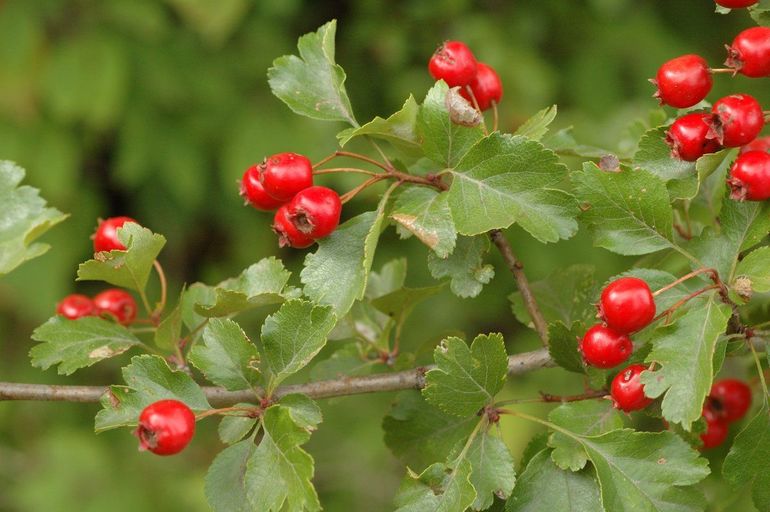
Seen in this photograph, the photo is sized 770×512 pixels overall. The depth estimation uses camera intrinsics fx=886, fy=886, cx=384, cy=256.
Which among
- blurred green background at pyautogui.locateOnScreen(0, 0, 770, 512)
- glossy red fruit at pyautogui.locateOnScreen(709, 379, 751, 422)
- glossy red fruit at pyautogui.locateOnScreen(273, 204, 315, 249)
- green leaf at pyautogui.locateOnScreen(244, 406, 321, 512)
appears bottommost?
blurred green background at pyautogui.locateOnScreen(0, 0, 770, 512)

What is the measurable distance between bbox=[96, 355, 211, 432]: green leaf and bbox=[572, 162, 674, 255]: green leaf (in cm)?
46

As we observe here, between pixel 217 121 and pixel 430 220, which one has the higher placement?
pixel 430 220

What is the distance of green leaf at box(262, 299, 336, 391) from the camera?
2.99 feet

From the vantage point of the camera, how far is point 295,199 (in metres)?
0.92

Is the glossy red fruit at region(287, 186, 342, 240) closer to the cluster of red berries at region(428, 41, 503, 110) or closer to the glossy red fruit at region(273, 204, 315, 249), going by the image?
the glossy red fruit at region(273, 204, 315, 249)

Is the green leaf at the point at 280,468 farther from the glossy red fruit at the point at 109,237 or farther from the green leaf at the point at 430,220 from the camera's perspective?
the glossy red fruit at the point at 109,237

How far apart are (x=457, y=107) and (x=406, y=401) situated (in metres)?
0.38

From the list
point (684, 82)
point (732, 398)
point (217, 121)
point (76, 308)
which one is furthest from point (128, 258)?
point (217, 121)

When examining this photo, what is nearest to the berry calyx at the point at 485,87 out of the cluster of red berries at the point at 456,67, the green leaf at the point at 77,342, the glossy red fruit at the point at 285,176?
the cluster of red berries at the point at 456,67

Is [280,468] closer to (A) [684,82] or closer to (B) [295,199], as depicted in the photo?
(B) [295,199]

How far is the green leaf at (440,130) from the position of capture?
3.06 ft

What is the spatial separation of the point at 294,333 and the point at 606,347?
317 mm

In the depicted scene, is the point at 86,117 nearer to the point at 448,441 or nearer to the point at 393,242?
the point at 393,242

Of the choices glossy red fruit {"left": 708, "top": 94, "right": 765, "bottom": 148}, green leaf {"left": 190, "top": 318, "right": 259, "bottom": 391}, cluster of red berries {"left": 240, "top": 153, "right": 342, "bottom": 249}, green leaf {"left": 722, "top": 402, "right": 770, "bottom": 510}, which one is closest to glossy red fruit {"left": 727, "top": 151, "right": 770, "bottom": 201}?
glossy red fruit {"left": 708, "top": 94, "right": 765, "bottom": 148}
